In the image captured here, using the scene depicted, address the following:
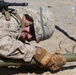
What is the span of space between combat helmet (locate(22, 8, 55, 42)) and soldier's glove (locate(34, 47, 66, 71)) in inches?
6.4

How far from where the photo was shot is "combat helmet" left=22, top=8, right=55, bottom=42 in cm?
408

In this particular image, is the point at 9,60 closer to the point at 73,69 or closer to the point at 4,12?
the point at 4,12

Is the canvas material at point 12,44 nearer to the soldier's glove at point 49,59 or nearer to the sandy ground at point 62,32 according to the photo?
the soldier's glove at point 49,59

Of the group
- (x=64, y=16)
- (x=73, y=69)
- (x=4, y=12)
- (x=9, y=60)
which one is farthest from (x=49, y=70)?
(x=64, y=16)

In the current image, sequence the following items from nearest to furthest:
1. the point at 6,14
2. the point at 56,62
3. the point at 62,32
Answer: the point at 6,14
the point at 56,62
the point at 62,32

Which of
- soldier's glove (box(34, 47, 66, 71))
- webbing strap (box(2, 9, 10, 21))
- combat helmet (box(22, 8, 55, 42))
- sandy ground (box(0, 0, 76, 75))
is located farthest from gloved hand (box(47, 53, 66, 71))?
webbing strap (box(2, 9, 10, 21))

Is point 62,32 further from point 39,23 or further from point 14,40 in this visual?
point 14,40

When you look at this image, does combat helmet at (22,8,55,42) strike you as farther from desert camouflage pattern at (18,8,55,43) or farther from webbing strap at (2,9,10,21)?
webbing strap at (2,9,10,21)

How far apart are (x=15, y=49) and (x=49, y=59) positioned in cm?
41

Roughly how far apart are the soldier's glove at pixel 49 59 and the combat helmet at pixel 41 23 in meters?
0.16

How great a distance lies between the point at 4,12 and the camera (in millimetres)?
4039

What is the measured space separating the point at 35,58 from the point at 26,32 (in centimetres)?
30

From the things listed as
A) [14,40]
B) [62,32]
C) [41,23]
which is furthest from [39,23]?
[62,32]

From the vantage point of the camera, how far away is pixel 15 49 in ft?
12.8
